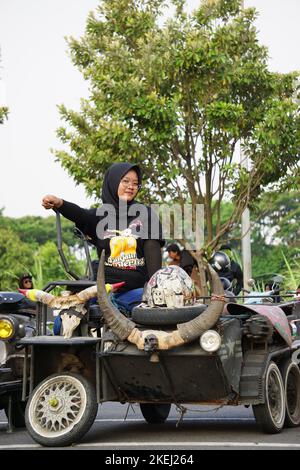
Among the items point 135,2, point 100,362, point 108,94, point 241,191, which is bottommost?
point 100,362

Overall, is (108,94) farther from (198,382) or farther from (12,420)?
(198,382)

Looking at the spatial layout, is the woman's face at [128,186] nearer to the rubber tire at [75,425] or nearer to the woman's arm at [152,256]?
the woman's arm at [152,256]

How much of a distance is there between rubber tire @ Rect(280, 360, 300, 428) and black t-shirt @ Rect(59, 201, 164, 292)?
60.6 inches

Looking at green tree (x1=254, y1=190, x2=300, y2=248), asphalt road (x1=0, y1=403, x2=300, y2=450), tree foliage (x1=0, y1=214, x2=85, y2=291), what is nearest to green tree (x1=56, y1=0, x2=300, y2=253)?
tree foliage (x1=0, y1=214, x2=85, y2=291)

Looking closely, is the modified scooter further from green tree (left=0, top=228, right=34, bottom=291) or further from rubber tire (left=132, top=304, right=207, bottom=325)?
green tree (left=0, top=228, right=34, bottom=291)

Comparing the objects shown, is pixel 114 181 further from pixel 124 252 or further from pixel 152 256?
pixel 152 256

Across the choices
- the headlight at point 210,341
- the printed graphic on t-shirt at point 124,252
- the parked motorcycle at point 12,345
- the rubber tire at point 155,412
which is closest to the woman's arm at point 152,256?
the printed graphic on t-shirt at point 124,252

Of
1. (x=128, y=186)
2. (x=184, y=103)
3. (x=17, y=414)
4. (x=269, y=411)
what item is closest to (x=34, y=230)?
(x=184, y=103)

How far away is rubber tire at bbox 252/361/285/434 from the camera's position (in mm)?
10062

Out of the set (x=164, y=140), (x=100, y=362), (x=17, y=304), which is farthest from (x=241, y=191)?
(x=100, y=362)

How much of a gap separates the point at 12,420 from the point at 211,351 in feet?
10.1

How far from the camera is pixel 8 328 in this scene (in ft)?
36.7

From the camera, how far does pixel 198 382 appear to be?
9.86 m
